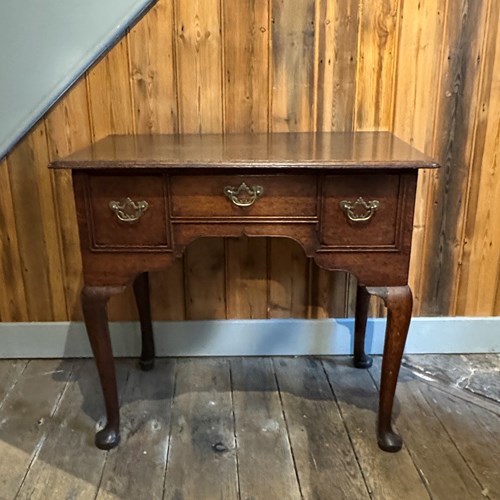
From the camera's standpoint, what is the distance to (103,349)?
1.57 m

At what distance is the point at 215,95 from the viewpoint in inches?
71.0

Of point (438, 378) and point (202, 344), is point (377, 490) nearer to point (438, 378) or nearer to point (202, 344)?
point (438, 378)

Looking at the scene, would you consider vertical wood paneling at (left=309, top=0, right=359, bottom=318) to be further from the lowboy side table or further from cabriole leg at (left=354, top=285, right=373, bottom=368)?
cabriole leg at (left=354, top=285, right=373, bottom=368)

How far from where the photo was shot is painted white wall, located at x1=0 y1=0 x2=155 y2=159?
170cm

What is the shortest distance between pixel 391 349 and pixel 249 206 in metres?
0.54

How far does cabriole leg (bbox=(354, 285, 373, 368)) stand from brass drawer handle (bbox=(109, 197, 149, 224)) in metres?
0.82

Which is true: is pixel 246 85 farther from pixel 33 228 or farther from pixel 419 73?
pixel 33 228

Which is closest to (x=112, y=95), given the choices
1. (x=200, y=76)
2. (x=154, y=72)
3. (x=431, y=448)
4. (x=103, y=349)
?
(x=154, y=72)

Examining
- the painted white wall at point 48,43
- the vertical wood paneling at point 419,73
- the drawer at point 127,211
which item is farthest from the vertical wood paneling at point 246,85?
the drawer at point 127,211

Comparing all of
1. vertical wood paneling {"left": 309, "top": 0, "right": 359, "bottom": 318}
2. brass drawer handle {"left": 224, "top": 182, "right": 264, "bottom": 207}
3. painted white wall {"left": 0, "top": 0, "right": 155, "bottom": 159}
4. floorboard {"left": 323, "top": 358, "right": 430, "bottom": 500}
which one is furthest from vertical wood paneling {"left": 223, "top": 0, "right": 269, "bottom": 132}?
floorboard {"left": 323, "top": 358, "right": 430, "bottom": 500}

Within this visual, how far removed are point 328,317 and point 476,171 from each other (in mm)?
691

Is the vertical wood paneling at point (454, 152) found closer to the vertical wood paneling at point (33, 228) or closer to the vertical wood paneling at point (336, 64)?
the vertical wood paneling at point (336, 64)

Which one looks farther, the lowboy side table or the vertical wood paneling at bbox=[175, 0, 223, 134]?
the vertical wood paneling at bbox=[175, 0, 223, 134]

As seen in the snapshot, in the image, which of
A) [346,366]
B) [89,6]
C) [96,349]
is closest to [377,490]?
[346,366]
